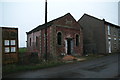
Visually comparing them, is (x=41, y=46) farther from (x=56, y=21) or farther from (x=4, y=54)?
(x=4, y=54)

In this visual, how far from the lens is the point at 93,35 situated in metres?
22.3

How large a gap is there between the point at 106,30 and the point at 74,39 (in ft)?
28.1

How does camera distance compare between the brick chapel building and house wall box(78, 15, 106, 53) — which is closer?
the brick chapel building

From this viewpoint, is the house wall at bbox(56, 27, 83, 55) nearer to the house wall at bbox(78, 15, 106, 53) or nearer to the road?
the house wall at bbox(78, 15, 106, 53)

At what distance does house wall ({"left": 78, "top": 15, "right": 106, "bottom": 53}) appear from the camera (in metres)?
20.9

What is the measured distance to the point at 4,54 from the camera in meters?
9.57

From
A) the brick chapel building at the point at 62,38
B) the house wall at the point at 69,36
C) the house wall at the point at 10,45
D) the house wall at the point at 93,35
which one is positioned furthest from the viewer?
the house wall at the point at 93,35

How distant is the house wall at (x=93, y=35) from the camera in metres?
20.9

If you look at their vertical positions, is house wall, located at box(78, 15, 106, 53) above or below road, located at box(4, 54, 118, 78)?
above

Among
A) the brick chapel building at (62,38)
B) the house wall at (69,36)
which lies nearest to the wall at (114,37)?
the house wall at (69,36)

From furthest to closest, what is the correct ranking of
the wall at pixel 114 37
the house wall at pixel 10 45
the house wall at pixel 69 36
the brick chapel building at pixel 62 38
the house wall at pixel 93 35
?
the wall at pixel 114 37 < the house wall at pixel 93 35 < the house wall at pixel 69 36 < the brick chapel building at pixel 62 38 < the house wall at pixel 10 45

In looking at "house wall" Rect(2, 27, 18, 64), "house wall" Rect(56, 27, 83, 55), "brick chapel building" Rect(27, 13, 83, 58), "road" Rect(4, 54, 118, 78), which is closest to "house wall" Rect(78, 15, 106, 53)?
"house wall" Rect(56, 27, 83, 55)

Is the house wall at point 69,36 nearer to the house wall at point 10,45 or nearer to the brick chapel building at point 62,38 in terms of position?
the brick chapel building at point 62,38

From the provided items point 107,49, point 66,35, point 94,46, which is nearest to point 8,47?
point 66,35
